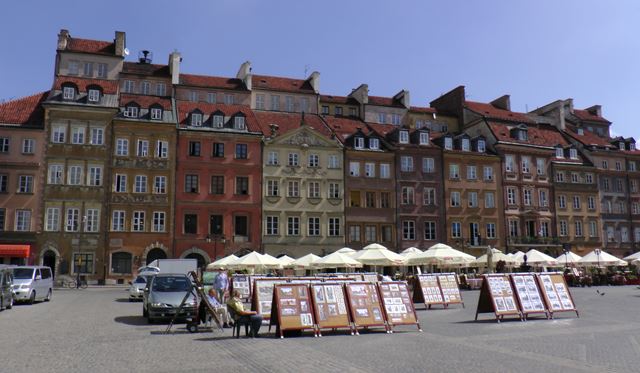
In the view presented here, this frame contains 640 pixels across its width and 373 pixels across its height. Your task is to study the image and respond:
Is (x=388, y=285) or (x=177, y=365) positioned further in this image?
(x=388, y=285)

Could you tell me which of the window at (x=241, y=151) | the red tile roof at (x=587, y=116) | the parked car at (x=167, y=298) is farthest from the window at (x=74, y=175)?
the red tile roof at (x=587, y=116)

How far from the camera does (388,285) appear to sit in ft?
54.0

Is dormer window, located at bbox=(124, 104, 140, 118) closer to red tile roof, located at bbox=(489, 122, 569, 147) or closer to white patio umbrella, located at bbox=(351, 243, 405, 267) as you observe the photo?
white patio umbrella, located at bbox=(351, 243, 405, 267)

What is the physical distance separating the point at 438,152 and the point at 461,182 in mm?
3522

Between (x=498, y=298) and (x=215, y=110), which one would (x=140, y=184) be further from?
(x=498, y=298)

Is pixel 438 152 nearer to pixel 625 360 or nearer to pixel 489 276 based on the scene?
pixel 489 276

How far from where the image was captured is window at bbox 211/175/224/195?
157 ft

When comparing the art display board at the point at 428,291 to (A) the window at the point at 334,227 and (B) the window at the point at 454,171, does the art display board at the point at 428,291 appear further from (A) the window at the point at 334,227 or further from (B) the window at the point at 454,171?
(B) the window at the point at 454,171

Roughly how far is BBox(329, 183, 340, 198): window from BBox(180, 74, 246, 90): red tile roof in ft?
44.3

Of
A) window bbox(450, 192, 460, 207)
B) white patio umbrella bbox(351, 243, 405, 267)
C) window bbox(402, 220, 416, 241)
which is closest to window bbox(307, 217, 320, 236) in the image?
window bbox(402, 220, 416, 241)

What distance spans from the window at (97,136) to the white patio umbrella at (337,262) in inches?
865

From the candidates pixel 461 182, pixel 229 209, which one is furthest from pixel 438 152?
pixel 229 209

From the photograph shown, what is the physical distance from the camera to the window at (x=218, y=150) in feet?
159

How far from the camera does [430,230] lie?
174 feet
